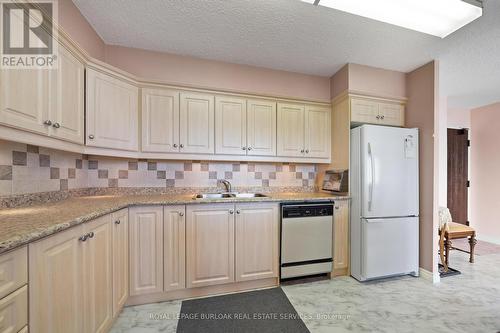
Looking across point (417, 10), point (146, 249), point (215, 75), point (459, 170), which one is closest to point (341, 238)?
point (146, 249)

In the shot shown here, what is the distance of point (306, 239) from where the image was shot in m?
2.17

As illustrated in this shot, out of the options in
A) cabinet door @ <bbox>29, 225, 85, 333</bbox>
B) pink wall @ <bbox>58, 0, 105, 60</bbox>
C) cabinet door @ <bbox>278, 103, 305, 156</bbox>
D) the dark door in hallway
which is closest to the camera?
cabinet door @ <bbox>29, 225, 85, 333</bbox>

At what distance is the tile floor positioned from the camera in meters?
1.55

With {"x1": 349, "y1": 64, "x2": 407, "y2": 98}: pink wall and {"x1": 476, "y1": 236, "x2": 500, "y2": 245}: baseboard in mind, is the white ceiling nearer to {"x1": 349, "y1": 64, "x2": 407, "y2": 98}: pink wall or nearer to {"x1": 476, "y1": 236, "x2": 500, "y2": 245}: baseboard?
{"x1": 349, "y1": 64, "x2": 407, "y2": 98}: pink wall

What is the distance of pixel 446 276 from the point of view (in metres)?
2.32

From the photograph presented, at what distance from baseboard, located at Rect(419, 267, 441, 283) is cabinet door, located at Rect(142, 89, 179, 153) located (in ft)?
10.1

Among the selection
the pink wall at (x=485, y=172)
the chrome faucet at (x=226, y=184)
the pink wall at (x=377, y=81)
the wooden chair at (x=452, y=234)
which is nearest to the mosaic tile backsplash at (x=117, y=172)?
the chrome faucet at (x=226, y=184)

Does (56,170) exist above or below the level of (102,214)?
above

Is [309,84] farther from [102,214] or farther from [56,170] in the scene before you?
[56,170]

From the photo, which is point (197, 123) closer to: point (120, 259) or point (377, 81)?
point (120, 259)

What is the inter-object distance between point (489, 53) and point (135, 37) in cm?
369

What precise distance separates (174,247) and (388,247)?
226 centimetres

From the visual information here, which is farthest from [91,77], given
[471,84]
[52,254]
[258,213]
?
[471,84]

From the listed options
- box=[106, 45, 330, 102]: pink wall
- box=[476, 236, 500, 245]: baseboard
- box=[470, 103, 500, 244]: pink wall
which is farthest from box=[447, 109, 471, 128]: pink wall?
box=[106, 45, 330, 102]: pink wall
